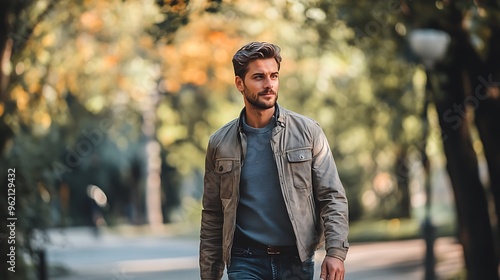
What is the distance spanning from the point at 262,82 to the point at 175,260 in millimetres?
19339

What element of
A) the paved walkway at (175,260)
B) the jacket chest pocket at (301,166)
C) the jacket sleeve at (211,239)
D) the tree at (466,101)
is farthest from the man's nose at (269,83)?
the paved walkway at (175,260)

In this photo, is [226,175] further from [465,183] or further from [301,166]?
[465,183]

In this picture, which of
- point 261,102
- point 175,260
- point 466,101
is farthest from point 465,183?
point 175,260

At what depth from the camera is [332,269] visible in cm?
510

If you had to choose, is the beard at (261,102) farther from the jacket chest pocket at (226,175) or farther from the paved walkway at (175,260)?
the paved walkway at (175,260)

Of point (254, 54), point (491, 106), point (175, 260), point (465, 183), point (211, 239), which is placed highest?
point (175, 260)

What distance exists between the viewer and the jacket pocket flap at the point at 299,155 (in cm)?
534

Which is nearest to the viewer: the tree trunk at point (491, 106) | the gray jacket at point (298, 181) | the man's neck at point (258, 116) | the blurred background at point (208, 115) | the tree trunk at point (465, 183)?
the gray jacket at point (298, 181)

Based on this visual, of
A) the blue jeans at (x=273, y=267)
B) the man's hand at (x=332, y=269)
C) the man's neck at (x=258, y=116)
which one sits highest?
the man's neck at (x=258, y=116)

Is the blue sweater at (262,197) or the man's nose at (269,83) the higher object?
the man's nose at (269,83)

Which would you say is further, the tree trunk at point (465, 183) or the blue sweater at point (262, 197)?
the tree trunk at point (465, 183)

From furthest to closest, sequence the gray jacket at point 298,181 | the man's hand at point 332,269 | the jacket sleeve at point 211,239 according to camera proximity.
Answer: the jacket sleeve at point 211,239, the gray jacket at point 298,181, the man's hand at point 332,269

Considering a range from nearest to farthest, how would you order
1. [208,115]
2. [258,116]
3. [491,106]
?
[258,116], [491,106], [208,115]

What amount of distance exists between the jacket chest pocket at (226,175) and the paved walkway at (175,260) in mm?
11078
